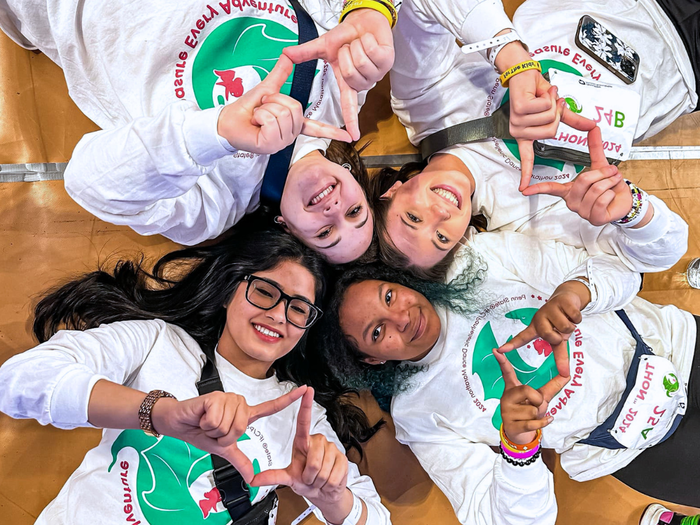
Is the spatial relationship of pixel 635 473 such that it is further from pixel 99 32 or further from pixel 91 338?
pixel 99 32

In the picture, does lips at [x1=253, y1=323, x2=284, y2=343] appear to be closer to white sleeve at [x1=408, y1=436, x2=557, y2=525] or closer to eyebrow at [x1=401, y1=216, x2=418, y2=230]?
eyebrow at [x1=401, y1=216, x2=418, y2=230]

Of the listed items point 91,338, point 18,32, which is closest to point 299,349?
point 91,338

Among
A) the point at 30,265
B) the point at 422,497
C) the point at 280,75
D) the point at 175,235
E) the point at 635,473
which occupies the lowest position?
the point at 422,497

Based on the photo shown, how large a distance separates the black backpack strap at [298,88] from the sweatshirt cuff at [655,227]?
0.95m

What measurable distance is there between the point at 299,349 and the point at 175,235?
523 mm

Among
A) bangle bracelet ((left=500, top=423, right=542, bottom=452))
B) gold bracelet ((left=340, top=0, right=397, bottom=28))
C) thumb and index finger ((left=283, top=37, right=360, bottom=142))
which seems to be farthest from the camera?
bangle bracelet ((left=500, top=423, right=542, bottom=452))

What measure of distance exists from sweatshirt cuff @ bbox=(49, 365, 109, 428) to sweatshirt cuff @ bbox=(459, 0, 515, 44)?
51.1 inches

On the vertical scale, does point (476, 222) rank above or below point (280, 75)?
below

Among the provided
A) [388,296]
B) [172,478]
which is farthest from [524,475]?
[172,478]

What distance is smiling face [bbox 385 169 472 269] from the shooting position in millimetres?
1515

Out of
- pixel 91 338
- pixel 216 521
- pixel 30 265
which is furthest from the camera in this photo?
pixel 30 265

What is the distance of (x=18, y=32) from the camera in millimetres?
1629

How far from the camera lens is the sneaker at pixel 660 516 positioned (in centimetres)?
189

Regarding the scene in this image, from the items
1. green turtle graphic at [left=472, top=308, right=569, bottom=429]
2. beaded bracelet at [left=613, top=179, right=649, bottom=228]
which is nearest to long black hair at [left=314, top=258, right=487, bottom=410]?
green turtle graphic at [left=472, top=308, right=569, bottom=429]
